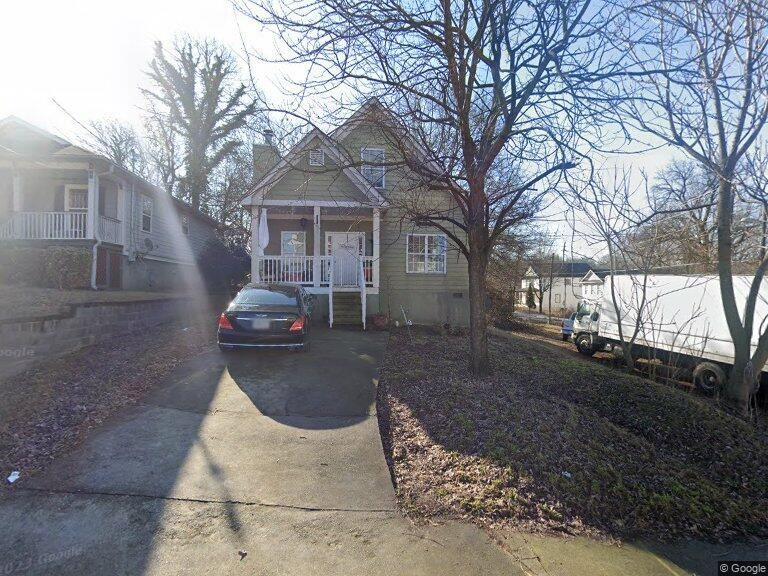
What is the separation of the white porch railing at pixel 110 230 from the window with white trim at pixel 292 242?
6093 millimetres

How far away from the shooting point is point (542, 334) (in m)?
19.9

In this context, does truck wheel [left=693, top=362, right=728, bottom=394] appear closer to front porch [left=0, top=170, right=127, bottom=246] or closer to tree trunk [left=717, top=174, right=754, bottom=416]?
tree trunk [left=717, top=174, right=754, bottom=416]

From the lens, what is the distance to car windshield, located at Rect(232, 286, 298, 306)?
8008mm

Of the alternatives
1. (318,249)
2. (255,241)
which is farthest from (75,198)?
(318,249)

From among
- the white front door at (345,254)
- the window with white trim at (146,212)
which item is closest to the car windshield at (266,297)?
the white front door at (345,254)

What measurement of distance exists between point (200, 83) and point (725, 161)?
29.0 m

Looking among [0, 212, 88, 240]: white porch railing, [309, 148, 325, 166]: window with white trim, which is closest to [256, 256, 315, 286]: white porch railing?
[309, 148, 325, 166]: window with white trim

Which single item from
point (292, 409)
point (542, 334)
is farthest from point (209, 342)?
point (542, 334)

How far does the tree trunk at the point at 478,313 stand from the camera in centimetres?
651

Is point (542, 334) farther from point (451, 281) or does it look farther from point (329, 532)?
point (329, 532)

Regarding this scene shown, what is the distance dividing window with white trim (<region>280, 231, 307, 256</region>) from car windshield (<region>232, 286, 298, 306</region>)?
20.7ft

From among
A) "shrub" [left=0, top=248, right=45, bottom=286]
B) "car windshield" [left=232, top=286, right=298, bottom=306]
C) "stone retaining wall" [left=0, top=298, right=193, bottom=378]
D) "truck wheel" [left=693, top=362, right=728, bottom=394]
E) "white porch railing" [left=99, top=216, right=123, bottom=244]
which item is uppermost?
"white porch railing" [left=99, top=216, right=123, bottom=244]

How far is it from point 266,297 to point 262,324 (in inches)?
27.8

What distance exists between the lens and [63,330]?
7.36m
